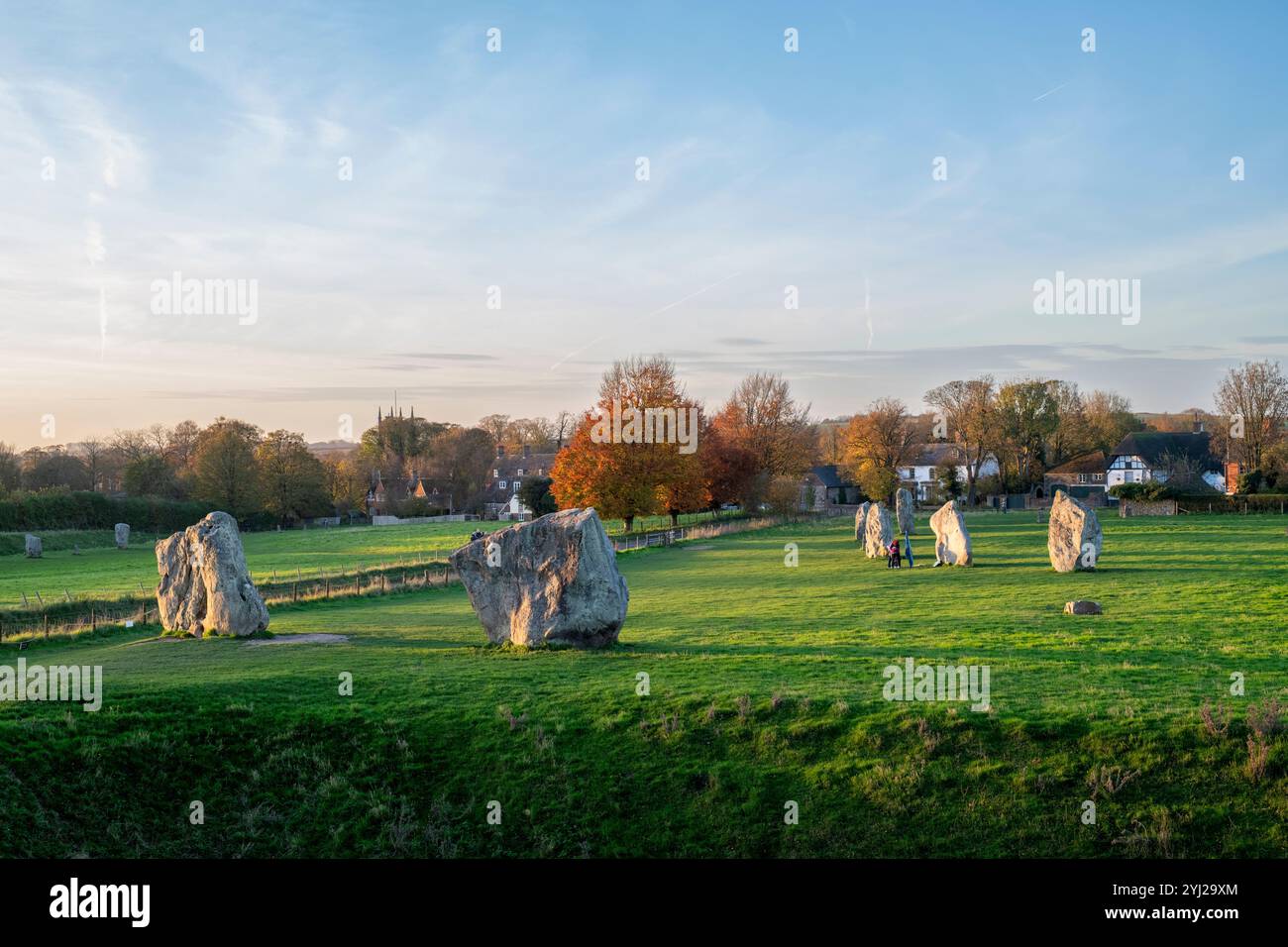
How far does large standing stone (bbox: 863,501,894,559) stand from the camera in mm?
41531

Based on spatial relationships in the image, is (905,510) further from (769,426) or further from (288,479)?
(288,479)

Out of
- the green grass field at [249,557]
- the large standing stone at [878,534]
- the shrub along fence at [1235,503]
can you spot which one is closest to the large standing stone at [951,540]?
the large standing stone at [878,534]

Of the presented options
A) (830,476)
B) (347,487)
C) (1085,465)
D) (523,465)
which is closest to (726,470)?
(830,476)

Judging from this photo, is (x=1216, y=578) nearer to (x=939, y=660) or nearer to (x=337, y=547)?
(x=939, y=660)

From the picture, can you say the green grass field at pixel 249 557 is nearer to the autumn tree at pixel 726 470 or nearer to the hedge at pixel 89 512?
the hedge at pixel 89 512

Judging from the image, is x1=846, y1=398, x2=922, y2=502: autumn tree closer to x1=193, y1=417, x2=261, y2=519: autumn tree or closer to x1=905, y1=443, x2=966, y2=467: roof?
x1=905, y1=443, x2=966, y2=467: roof

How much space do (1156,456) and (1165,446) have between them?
2.11 meters

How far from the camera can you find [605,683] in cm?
1650

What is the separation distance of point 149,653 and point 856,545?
36312mm

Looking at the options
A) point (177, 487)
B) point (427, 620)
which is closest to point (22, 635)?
point (427, 620)

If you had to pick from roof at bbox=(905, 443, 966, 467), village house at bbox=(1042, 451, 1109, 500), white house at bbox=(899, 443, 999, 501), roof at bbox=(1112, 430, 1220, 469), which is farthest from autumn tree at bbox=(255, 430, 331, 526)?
roof at bbox=(1112, 430, 1220, 469)

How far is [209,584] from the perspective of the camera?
23125 mm

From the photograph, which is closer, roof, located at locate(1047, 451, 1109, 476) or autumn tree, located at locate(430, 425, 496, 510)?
roof, located at locate(1047, 451, 1109, 476)

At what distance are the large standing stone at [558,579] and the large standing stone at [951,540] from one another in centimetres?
2059
